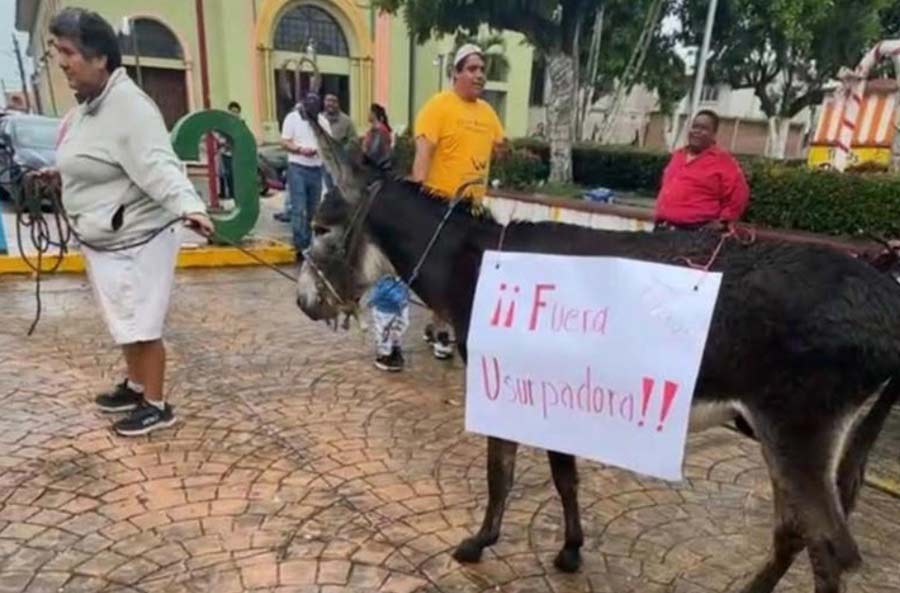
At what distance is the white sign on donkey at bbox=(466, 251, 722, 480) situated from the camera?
1997 millimetres

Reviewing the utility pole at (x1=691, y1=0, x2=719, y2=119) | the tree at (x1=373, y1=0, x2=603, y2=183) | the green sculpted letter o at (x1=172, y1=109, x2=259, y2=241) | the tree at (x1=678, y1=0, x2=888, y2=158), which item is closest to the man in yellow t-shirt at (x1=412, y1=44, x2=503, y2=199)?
the green sculpted letter o at (x1=172, y1=109, x2=259, y2=241)

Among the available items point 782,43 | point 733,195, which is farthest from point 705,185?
point 782,43

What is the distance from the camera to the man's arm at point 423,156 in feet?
13.7

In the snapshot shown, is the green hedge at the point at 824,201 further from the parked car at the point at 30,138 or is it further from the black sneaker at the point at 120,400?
the parked car at the point at 30,138

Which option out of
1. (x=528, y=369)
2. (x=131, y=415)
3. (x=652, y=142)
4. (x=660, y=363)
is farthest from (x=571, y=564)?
(x=652, y=142)

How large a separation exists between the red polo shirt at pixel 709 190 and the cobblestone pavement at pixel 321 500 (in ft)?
5.10

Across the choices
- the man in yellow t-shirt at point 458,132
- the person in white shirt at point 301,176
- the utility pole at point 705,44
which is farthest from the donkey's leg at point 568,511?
the utility pole at point 705,44

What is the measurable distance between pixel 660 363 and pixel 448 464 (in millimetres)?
1692

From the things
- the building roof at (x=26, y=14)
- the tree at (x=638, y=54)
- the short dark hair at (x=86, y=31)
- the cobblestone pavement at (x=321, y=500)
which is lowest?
the cobblestone pavement at (x=321, y=500)

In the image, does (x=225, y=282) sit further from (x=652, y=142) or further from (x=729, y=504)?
(x=652, y=142)

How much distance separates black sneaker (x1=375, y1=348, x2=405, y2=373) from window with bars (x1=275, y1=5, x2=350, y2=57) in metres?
21.6

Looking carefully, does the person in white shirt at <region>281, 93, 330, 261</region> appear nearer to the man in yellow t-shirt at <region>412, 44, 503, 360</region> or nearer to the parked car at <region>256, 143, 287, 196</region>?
the man in yellow t-shirt at <region>412, 44, 503, 360</region>

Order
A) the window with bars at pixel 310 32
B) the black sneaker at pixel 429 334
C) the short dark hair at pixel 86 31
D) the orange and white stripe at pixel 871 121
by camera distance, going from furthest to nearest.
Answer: the window with bars at pixel 310 32
the orange and white stripe at pixel 871 121
the black sneaker at pixel 429 334
the short dark hair at pixel 86 31

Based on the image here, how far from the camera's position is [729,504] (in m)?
3.19
